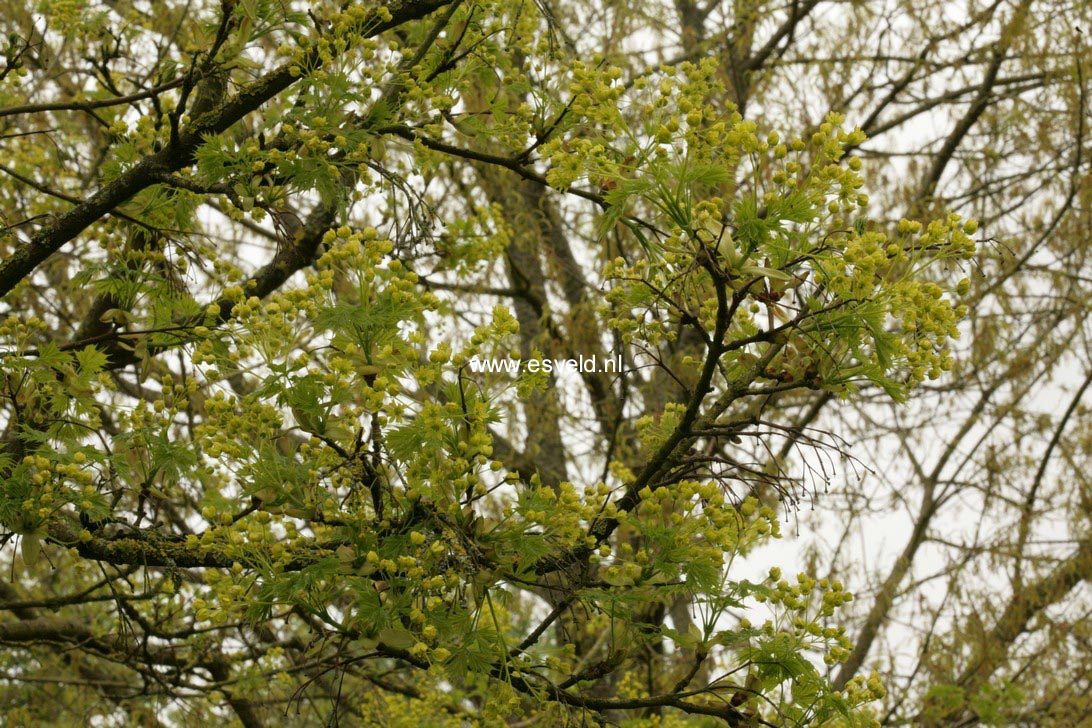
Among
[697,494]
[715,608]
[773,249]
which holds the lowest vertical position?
[715,608]

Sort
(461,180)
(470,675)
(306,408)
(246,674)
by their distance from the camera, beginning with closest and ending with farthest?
(306,408)
(470,675)
(246,674)
(461,180)

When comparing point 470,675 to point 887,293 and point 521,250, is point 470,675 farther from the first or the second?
point 521,250

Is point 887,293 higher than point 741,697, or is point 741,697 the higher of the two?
point 887,293

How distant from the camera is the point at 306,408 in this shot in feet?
6.97

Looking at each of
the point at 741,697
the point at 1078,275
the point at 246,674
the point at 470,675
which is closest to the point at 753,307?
the point at 741,697

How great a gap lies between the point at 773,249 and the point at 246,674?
2701 mm

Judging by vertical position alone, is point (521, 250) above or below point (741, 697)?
above

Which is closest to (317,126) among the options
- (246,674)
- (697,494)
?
(697,494)

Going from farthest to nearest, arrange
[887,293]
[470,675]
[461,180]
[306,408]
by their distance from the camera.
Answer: [461,180] → [470,675] → [306,408] → [887,293]

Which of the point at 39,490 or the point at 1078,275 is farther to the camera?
the point at 1078,275

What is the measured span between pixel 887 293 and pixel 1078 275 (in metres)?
4.81

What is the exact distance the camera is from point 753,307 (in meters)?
2.25

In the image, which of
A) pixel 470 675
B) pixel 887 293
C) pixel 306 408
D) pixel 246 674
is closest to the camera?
pixel 887 293

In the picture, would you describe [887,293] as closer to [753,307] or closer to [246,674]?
[753,307]
